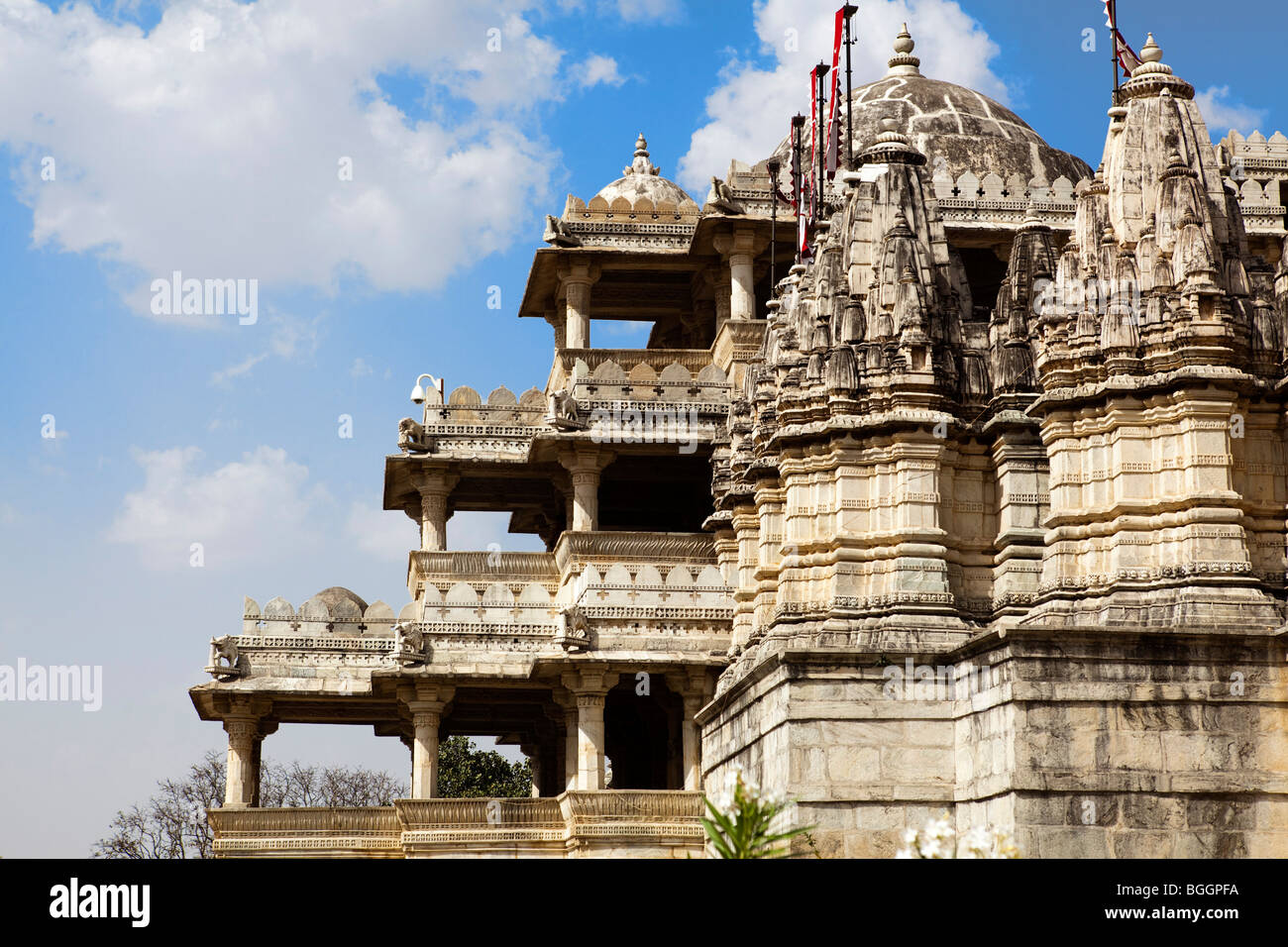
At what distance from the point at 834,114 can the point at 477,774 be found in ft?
158

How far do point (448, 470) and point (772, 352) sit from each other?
47.9ft

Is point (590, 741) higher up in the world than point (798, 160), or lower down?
lower down

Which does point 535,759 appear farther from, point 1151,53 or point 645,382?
point 1151,53

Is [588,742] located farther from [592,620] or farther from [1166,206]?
[1166,206]

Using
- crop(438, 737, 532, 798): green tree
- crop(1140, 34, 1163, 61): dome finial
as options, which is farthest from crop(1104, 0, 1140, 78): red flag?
crop(438, 737, 532, 798): green tree

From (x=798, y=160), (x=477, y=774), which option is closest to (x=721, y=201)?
(x=798, y=160)

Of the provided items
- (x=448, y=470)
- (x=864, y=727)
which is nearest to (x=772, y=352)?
(x=864, y=727)

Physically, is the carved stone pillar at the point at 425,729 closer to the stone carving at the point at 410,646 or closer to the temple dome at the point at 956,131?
the stone carving at the point at 410,646

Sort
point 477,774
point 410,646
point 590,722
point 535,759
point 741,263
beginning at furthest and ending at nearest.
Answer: point 477,774, point 535,759, point 741,263, point 410,646, point 590,722

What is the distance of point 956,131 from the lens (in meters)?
46.7

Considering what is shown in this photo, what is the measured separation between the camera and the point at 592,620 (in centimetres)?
3906

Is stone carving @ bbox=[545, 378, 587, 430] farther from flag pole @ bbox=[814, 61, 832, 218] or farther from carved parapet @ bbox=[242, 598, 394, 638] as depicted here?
flag pole @ bbox=[814, 61, 832, 218]

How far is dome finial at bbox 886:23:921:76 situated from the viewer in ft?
161

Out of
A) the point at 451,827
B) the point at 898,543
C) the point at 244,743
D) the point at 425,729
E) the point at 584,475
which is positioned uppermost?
the point at 584,475
